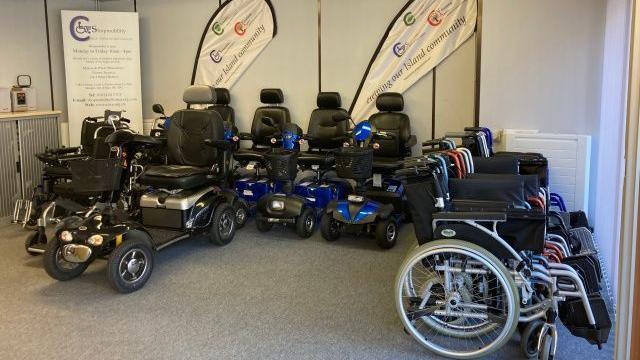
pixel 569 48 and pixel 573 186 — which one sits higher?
pixel 569 48

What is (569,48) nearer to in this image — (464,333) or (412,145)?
(412,145)

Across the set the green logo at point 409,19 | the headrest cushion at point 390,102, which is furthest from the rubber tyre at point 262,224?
the green logo at point 409,19

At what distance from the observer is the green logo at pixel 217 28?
7297mm

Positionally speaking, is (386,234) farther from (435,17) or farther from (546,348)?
(435,17)

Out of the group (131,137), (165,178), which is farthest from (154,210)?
(131,137)

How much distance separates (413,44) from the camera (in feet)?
20.8

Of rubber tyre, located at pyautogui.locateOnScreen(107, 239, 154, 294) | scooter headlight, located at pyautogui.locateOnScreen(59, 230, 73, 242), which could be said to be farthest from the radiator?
scooter headlight, located at pyautogui.locateOnScreen(59, 230, 73, 242)

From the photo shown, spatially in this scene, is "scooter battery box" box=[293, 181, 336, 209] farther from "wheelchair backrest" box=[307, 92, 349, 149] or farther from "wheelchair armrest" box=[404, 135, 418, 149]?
"wheelchair armrest" box=[404, 135, 418, 149]

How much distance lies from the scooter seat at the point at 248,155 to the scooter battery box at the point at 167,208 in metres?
1.48

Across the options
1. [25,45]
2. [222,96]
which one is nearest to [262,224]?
[222,96]

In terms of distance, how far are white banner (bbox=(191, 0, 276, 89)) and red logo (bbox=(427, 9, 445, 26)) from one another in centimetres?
193

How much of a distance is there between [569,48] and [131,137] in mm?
3820

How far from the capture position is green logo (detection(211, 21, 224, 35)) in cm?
730

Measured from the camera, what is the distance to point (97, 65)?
23.9 ft
